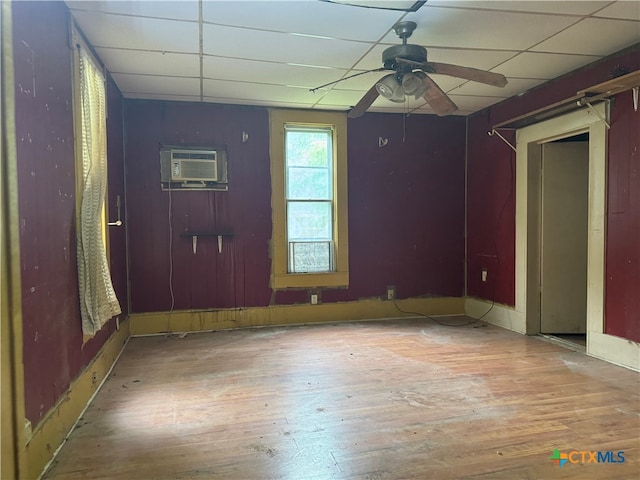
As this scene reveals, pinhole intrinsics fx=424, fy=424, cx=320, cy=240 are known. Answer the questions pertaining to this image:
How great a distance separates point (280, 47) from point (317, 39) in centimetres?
31

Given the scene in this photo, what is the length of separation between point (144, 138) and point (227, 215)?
1.20 metres

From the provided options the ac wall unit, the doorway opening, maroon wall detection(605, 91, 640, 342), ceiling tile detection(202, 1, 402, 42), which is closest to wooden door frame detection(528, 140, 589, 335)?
the doorway opening

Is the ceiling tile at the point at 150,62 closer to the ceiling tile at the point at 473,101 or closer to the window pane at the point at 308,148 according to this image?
the window pane at the point at 308,148

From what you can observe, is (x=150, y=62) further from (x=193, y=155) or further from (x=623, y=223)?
(x=623, y=223)

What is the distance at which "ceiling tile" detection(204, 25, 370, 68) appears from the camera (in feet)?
9.88

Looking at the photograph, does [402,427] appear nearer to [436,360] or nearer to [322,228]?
[436,360]

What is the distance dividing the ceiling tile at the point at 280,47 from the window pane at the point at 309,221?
6.15 feet

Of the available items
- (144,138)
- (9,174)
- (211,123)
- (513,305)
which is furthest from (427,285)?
(9,174)

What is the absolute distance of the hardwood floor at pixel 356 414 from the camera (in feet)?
6.70

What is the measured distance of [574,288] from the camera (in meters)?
4.52

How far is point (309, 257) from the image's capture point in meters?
5.14

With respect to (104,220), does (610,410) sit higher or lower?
lower

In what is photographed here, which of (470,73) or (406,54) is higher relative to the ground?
(406,54)

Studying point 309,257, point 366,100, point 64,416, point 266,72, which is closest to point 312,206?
point 309,257
